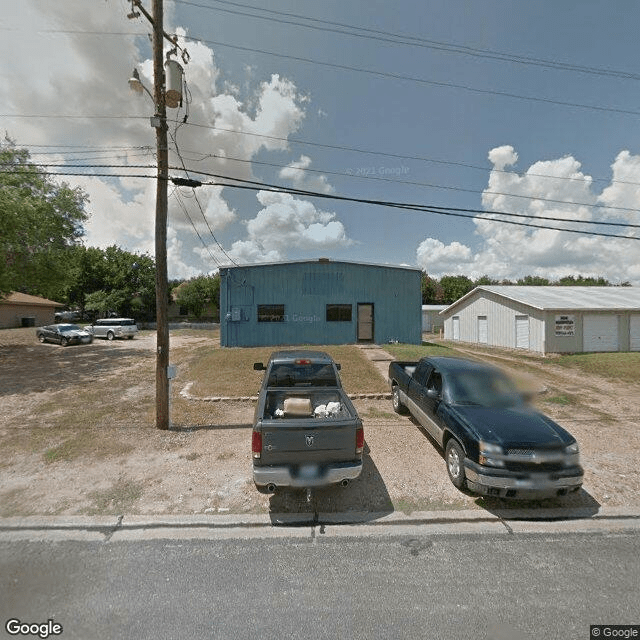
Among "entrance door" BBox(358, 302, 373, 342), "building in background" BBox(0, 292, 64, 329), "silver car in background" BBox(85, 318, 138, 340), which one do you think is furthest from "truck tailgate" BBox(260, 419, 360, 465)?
"building in background" BBox(0, 292, 64, 329)

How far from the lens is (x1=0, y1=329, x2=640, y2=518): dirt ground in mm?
4281

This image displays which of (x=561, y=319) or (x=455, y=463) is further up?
(x=561, y=319)

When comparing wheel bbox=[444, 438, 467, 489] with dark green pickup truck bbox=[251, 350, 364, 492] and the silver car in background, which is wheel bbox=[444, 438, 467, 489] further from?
the silver car in background

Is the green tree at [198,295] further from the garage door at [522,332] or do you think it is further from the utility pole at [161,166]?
the utility pole at [161,166]

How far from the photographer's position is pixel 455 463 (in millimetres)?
4676

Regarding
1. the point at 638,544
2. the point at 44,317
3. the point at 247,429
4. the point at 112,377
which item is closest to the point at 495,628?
the point at 638,544

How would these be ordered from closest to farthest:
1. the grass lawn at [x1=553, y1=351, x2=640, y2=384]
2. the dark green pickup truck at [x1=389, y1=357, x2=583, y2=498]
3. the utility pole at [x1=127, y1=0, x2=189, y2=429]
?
the dark green pickup truck at [x1=389, y1=357, x2=583, y2=498], the utility pole at [x1=127, y1=0, x2=189, y2=429], the grass lawn at [x1=553, y1=351, x2=640, y2=384]

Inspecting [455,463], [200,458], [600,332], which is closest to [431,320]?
[600,332]

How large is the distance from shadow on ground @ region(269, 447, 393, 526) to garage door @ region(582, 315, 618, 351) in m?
19.9

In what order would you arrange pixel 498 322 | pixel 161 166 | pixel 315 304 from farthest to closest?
pixel 498 322
pixel 315 304
pixel 161 166

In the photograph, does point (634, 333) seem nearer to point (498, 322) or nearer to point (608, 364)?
point (608, 364)

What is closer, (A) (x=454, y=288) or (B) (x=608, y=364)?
(B) (x=608, y=364)

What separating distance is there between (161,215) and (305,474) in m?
5.90

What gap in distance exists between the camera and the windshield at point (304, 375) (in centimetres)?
567
